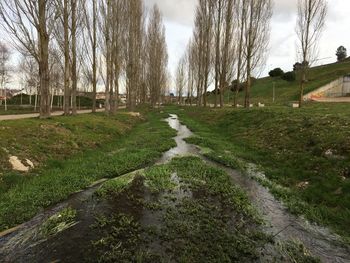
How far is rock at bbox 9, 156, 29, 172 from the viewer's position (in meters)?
9.32

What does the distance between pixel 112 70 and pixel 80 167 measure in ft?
66.4

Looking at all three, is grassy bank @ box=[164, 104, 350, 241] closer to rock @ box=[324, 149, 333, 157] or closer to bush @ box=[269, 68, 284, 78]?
rock @ box=[324, 149, 333, 157]

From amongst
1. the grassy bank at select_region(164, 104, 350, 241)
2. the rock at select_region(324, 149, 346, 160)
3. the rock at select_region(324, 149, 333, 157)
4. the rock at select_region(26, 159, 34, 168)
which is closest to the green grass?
the rock at select_region(26, 159, 34, 168)

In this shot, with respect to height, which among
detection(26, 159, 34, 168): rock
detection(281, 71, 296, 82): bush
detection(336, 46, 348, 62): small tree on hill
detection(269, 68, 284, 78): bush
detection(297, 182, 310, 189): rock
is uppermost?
detection(336, 46, 348, 62): small tree on hill

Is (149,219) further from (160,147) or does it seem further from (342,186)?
(160,147)

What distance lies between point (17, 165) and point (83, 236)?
16.4ft

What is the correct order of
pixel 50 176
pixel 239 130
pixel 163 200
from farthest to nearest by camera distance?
1. pixel 239 130
2. pixel 50 176
3. pixel 163 200

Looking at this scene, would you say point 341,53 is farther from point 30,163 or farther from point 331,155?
point 30,163

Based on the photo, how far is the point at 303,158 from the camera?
11.0 metres

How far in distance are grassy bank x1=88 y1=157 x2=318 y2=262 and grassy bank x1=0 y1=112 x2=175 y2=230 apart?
1.37m

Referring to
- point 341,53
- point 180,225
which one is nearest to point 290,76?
point 341,53

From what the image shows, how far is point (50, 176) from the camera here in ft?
30.6

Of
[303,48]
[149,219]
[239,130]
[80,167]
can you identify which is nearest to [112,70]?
[239,130]

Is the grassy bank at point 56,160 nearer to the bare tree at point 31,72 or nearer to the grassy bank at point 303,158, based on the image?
the grassy bank at point 303,158
